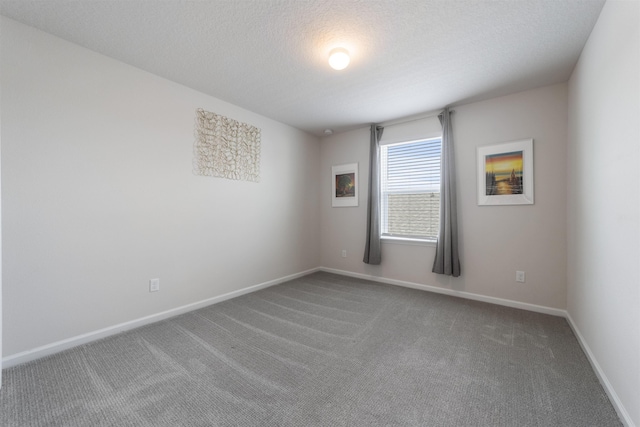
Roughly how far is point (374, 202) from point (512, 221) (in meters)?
1.72

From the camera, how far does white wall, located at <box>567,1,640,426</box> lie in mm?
1303

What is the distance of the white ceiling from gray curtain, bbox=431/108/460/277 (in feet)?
1.73

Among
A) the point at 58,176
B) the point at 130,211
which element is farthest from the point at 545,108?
the point at 58,176

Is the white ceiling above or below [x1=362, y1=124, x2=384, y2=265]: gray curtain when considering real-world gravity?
above

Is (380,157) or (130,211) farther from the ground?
(380,157)

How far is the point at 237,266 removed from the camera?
3.34 meters

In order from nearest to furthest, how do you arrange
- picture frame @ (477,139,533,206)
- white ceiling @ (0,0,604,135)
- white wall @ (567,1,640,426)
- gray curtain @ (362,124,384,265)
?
white wall @ (567,1,640,426), white ceiling @ (0,0,604,135), picture frame @ (477,139,533,206), gray curtain @ (362,124,384,265)

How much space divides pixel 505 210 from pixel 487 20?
204 centimetres

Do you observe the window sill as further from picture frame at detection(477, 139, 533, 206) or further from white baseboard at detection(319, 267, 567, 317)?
picture frame at detection(477, 139, 533, 206)

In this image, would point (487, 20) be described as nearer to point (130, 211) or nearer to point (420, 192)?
point (420, 192)

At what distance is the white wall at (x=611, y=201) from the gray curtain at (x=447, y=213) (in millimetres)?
1127

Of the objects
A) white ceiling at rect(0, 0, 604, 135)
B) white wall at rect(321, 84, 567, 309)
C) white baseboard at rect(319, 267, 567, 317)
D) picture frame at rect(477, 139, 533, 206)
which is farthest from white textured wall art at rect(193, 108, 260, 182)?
picture frame at rect(477, 139, 533, 206)

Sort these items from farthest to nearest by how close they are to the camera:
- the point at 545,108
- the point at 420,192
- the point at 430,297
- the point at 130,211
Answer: the point at 420,192
the point at 430,297
the point at 545,108
the point at 130,211

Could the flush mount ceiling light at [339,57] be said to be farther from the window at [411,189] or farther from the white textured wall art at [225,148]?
the window at [411,189]
